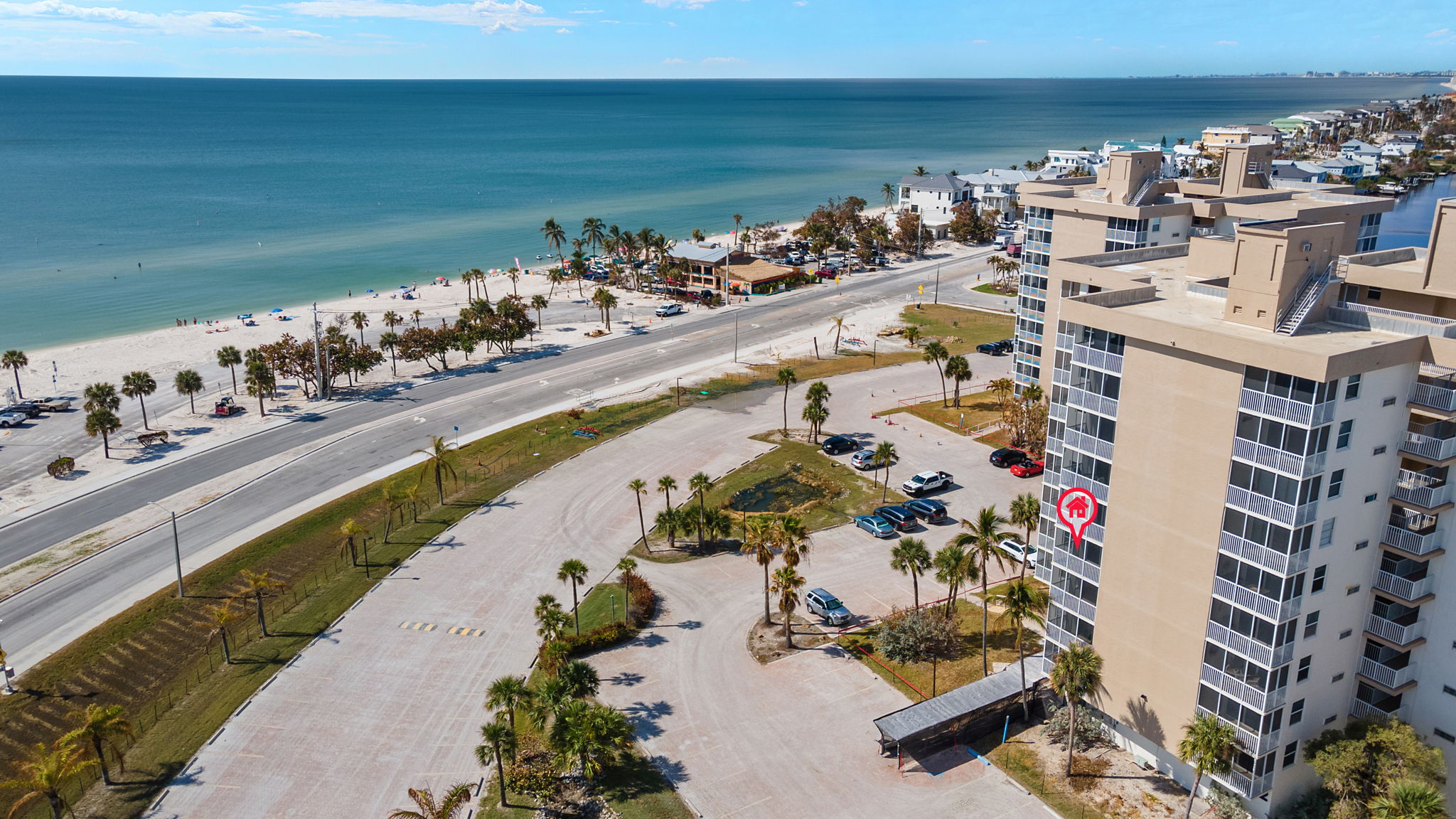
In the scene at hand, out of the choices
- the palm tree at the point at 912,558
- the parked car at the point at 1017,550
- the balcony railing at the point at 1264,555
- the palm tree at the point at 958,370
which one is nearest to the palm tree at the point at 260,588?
the palm tree at the point at 912,558

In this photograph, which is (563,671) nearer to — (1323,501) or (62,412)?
(1323,501)

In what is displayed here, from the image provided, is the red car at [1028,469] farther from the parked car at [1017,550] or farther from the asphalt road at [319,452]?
the asphalt road at [319,452]

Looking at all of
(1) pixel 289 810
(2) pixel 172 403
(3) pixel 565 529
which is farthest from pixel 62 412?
(1) pixel 289 810

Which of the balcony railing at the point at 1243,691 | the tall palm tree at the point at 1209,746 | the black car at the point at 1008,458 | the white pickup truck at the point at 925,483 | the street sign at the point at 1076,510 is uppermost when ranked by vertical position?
the street sign at the point at 1076,510

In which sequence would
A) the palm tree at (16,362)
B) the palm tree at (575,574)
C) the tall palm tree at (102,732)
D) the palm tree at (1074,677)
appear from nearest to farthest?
the palm tree at (1074,677)
the tall palm tree at (102,732)
the palm tree at (575,574)
the palm tree at (16,362)

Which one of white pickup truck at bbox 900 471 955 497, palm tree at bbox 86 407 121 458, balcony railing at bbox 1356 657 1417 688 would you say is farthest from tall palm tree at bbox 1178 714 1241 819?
palm tree at bbox 86 407 121 458

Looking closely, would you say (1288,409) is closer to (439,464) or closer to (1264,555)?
(1264,555)

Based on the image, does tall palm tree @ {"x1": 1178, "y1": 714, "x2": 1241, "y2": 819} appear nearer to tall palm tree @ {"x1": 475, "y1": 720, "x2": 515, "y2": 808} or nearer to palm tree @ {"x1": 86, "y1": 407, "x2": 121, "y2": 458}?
tall palm tree @ {"x1": 475, "y1": 720, "x2": 515, "y2": 808}
